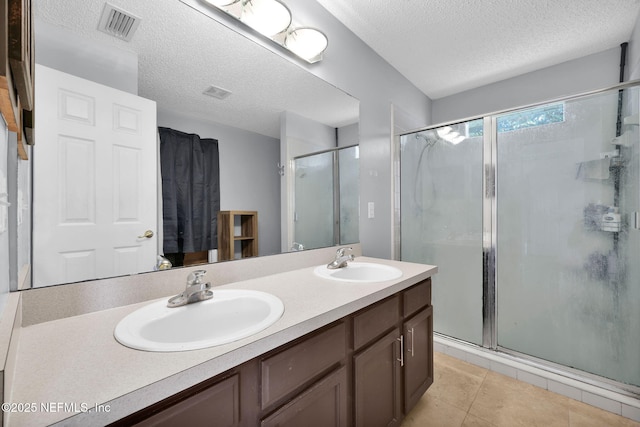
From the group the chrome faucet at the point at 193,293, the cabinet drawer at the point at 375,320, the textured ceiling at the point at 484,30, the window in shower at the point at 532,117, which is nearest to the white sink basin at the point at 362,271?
the cabinet drawer at the point at 375,320

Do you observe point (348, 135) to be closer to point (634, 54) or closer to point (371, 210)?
point (371, 210)

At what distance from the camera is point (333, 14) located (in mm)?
1698

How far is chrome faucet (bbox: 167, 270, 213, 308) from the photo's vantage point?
869 mm

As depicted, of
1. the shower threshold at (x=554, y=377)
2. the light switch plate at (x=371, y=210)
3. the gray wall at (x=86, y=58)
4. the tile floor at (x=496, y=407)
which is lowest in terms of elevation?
the tile floor at (x=496, y=407)

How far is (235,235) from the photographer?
3.97ft

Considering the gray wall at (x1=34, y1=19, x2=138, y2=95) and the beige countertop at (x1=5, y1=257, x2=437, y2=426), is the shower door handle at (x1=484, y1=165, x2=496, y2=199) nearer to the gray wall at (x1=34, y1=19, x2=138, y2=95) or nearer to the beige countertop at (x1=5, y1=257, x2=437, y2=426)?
the beige countertop at (x1=5, y1=257, x2=437, y2=426)

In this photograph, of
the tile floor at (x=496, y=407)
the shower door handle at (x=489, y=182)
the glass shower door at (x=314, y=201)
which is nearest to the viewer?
the tile floor at (x=496, y=407)

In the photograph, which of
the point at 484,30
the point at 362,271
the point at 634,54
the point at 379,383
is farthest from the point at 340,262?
the point at 634,54

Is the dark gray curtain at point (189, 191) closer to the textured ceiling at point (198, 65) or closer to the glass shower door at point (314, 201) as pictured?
the textured ceiling at point (198, 65)

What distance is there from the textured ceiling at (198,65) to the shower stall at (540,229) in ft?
4.34

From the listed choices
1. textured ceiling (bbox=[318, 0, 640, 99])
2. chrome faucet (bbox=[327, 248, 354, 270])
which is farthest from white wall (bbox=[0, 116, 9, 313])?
textured ceiling (bbox=[318, 0, 640, 99])

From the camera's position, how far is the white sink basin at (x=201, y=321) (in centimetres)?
65

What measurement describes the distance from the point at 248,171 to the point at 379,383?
1093 mm

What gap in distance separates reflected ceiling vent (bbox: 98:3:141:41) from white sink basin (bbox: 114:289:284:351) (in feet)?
3.02
